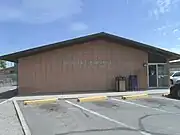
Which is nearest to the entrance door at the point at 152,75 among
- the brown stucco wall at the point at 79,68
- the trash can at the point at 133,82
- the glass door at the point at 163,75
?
the glass door at the point at 163,75

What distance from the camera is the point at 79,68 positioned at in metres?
21.8

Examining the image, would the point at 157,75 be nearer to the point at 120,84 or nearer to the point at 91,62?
the point at 120,84

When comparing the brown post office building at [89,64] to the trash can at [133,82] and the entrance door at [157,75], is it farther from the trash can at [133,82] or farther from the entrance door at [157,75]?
the trash can at [133,82]

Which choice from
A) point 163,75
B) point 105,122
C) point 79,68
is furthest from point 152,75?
point 105,122

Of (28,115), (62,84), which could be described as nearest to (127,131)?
(28,115)

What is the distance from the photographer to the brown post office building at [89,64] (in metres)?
20.8

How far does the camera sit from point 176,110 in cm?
1129

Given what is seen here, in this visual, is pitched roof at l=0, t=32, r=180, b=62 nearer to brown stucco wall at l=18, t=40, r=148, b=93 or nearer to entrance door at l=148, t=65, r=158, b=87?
brown stucco wall at l=18, t=40, r=148, b=93

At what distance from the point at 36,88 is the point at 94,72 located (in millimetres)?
Result: 4769

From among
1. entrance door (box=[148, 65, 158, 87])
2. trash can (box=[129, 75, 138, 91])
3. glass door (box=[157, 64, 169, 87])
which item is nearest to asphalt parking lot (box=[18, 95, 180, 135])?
trash can (box=[129, 75, 138, 91])

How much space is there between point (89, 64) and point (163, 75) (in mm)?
6754

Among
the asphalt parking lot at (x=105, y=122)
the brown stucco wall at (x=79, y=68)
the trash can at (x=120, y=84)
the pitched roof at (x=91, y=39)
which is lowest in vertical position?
the asphalt parking lot at (x=105, y=122)

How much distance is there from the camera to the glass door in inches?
935

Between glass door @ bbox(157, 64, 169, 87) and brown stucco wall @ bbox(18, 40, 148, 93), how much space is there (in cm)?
150
